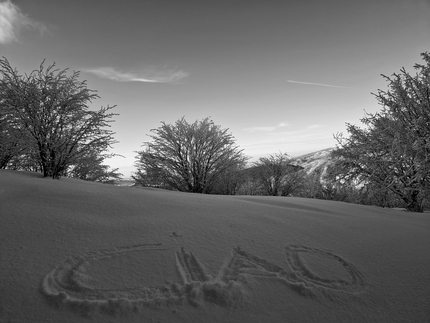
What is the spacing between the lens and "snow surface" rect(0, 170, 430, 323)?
1.35 m

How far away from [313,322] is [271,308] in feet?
0.83

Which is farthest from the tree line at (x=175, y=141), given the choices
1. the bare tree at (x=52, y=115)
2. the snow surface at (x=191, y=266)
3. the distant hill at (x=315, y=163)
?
the distant hill at (x=315, y=163)

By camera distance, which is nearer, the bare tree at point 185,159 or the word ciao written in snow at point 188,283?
A: the word ciao written in snow at point 188,283

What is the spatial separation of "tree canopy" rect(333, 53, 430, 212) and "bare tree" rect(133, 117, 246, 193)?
640 centimetres

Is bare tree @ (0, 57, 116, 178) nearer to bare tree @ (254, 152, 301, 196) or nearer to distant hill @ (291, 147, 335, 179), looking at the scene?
bare tree @ (254, 152, 301, 196)

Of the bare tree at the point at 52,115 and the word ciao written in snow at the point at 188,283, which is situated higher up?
the bare tree at the point at 52,115

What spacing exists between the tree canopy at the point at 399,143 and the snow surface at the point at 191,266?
12.0 ft

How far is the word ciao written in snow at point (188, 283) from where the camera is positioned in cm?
136

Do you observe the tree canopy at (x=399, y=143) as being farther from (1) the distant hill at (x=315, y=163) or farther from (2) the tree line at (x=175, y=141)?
(1) the distant hill at (x=315, y=163)

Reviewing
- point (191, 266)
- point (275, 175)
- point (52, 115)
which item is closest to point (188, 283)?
point (191, 266)

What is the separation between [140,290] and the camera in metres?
1.46

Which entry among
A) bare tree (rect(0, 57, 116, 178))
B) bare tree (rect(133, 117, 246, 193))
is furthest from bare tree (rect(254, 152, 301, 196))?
bare tree (rect(0, 57, 116, 178))

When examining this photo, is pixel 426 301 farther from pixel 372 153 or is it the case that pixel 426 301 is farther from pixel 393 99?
pixel 372 153

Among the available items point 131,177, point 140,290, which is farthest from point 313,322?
point 131,177
